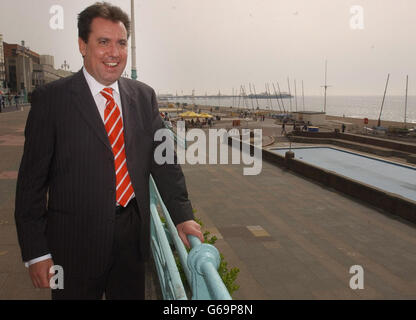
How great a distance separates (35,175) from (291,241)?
726cm

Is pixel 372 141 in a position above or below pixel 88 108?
below

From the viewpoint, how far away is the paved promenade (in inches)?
232

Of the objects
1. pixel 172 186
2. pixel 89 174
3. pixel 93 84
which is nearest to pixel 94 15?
pixel 93 84

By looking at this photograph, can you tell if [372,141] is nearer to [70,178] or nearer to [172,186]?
[172,186]

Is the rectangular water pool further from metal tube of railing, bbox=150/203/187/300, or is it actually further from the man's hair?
the man's hair

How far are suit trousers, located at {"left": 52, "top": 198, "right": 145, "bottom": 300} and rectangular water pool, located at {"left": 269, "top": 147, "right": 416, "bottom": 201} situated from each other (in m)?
20.0

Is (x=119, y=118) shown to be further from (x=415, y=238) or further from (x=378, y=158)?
(x=378, y=158)

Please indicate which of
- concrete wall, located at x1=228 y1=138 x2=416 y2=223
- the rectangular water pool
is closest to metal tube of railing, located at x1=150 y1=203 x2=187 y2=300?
concrete wall, located at x1=228 y1=138 x2=416 y2=223

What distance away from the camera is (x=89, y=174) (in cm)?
194

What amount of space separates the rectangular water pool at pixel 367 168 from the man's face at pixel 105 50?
66.3 ft

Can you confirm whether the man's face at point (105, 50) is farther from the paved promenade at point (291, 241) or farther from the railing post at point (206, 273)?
the paved promenade at point (291, 241)

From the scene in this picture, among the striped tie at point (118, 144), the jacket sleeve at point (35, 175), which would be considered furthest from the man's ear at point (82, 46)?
the jacket sleeve at point (35, 175)


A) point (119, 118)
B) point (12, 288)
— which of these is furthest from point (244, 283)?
point (119, 118)

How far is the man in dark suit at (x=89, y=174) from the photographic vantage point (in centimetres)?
189
